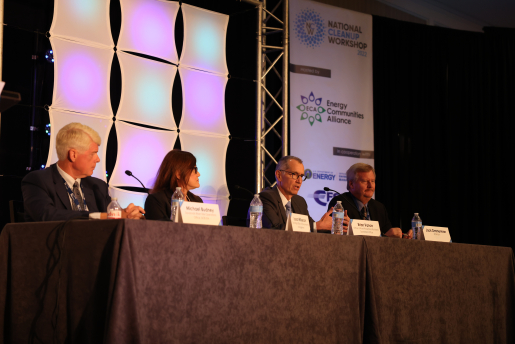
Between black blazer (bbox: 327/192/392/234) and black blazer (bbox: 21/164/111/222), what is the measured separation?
5.29 feet

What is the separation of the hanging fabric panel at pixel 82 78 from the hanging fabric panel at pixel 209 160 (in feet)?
2.27

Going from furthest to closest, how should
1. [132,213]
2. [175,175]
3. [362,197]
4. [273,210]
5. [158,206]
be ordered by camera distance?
[362,197] < [273,210] < [175,175] < [158,206] < [132,213]

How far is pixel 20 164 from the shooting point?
335cm

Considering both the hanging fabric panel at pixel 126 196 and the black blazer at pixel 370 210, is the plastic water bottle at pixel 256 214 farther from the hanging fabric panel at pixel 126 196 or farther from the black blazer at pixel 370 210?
the hanging fabric panel at pixel 126 196

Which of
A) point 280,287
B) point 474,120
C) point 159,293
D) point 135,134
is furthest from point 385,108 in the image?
point 159,293

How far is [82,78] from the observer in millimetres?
3557

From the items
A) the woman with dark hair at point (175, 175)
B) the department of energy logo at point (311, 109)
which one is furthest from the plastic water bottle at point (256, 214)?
the department of energy logo at point (311, 109)

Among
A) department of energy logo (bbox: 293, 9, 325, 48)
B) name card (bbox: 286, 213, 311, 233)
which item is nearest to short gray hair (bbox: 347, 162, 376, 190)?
name card (bbox: 286, 213, 311, 233)

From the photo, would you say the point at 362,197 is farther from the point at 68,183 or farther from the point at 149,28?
the point at 149,28

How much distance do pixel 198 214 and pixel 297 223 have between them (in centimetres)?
50

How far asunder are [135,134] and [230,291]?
2319 millimetres

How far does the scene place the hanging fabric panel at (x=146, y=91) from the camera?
148 inches

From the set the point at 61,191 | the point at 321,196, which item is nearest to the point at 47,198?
the point at 61,191

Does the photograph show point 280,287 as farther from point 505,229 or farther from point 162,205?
point 505,229
